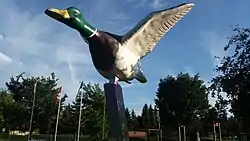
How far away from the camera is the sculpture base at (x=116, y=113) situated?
12.8 m

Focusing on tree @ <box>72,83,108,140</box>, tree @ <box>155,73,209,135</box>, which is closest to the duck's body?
tree @ <box>72,83,108,140</box>

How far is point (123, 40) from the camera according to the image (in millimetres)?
13195

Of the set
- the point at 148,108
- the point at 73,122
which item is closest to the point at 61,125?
the point at 73,122

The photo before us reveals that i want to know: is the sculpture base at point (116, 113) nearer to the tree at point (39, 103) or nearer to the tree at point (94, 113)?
the tree at point (94, 113)

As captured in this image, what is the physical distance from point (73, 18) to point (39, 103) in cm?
4480

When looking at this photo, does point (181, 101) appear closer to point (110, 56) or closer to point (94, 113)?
point (94, 113)

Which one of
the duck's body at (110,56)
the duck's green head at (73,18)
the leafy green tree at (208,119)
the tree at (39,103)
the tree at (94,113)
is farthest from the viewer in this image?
the tree at (39,103)

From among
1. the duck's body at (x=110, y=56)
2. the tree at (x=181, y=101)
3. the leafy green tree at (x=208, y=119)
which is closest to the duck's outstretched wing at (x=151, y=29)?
the duck's body at (x=110, y=56)

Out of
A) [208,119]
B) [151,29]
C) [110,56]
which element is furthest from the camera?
[208,119]

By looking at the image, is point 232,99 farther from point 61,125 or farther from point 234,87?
point 61,125

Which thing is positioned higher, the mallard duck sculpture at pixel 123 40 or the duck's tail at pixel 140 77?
the mallard duck sculpture at pixel 123 40

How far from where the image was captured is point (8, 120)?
156ft

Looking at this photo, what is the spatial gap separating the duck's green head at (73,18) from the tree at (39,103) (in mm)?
39435

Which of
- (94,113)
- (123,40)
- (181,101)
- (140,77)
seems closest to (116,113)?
(140,77)
